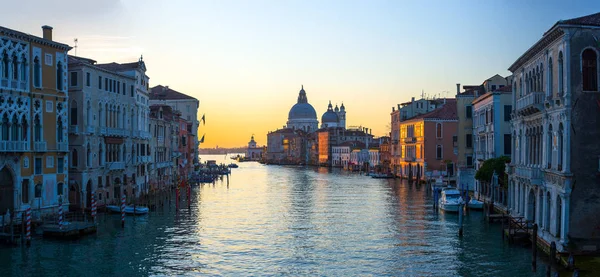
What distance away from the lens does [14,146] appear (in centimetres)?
2544

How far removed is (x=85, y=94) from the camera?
31.9 metres

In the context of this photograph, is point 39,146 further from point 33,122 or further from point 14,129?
point 14,129

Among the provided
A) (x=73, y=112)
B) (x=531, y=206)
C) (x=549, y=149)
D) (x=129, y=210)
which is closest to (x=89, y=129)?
(x=73, y=112)

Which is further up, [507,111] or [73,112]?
[507,111]

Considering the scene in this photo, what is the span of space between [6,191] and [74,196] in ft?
21.5

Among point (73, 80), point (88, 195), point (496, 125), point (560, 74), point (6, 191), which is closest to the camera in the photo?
point (560, 74)

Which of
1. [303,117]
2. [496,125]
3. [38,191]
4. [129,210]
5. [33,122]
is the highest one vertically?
[303,117]

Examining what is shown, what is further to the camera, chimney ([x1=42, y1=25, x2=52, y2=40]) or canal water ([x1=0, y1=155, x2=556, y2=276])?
chimney ([x1=42, y1=25, x2=52, y2=40])

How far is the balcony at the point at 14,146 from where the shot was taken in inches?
979

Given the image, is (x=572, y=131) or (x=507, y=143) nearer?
(x=572, y=131)

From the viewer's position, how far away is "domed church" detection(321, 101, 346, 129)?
17000 centimetres

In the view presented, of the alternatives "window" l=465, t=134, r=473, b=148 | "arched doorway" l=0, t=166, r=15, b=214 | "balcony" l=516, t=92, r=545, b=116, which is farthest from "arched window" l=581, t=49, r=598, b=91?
"window" l=465, t=134, r=473, b=148

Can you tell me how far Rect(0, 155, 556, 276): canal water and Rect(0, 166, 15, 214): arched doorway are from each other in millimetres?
2601

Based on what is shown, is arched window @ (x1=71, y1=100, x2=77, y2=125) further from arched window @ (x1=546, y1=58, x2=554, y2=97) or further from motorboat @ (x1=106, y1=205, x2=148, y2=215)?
arched window @ (x1=546, y1=58, x2=554, y2=97)
